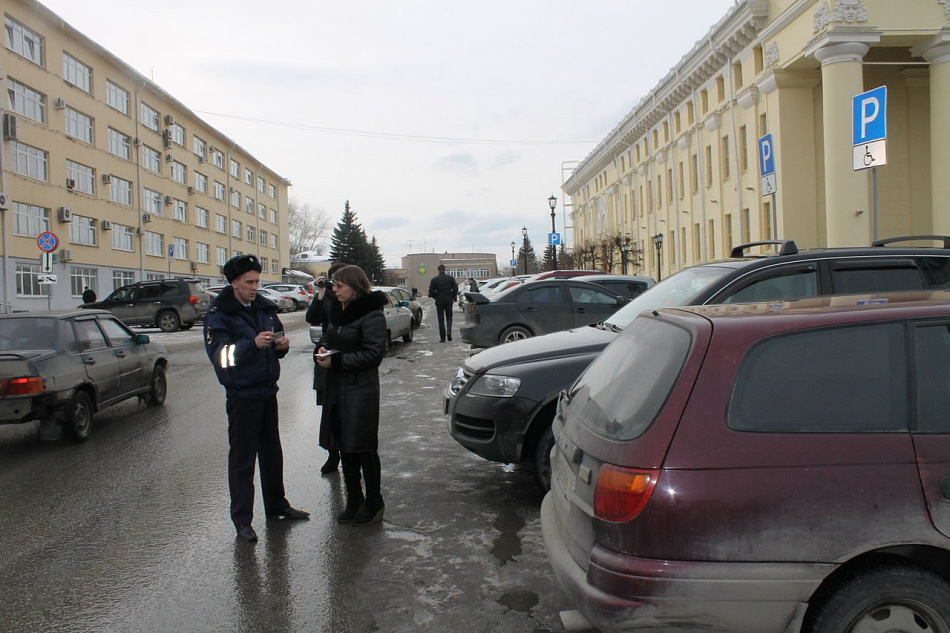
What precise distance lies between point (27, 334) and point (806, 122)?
31.1m

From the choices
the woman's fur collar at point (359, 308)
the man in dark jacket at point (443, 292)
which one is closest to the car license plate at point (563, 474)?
the woman's fur collar at point (359, 308)

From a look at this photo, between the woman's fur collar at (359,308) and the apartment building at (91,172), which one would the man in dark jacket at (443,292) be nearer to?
the apartment building at (91,172)

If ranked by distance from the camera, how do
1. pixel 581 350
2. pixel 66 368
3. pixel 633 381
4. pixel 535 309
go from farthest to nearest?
pixel 535 309 < pixel 66 368 < pixel 581 350 < pixel 633 381

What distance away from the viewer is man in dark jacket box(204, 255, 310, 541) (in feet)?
15.1

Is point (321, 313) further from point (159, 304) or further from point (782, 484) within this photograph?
point (159, 304)

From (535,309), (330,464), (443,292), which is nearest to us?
(330,464)

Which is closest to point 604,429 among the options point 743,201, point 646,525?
point 646,525

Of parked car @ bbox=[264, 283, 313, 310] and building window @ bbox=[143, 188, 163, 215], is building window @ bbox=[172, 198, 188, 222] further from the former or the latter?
parked car @ bbox=[264, 283, 313, 310]

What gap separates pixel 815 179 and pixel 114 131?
37775 millimetres

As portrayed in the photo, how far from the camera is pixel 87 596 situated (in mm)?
3803

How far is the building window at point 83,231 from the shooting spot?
36.0m

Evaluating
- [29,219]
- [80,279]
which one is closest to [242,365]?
[29,219]

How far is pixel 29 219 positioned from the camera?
32.4 metres

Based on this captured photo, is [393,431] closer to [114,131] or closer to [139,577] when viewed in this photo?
[139,577]
